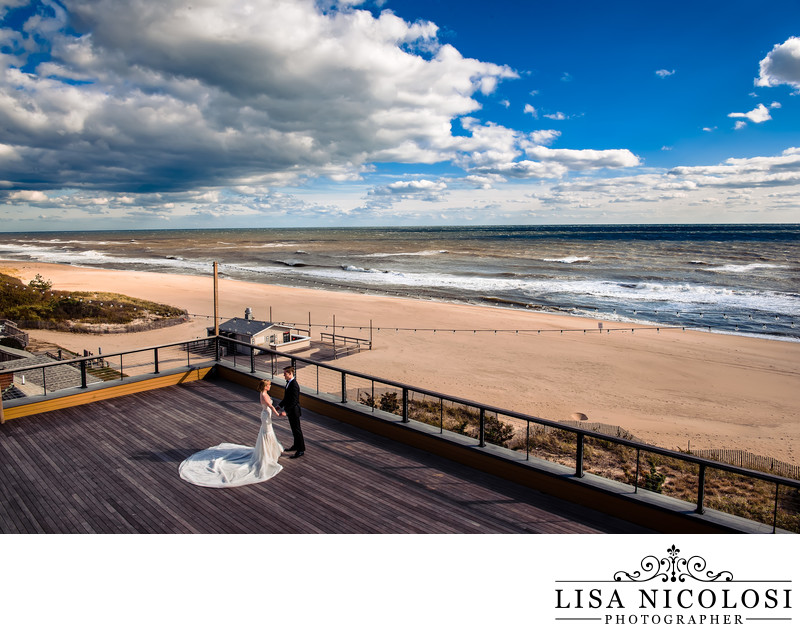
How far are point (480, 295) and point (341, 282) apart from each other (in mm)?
18645

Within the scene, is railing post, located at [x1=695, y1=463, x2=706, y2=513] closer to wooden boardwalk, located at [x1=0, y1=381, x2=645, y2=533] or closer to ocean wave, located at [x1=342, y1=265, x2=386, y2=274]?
wooden boardwalk, located at [x1=0, y1=381, x2=645, y2=533]

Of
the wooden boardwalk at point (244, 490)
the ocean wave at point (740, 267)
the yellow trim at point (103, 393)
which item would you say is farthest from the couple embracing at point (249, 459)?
the ocean wave at point (740, 267)

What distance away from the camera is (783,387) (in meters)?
21.6

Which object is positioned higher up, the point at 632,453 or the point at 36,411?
the point at 36,411

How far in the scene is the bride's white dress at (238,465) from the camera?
7.49 metres

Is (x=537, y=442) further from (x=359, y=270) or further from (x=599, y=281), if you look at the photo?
(x=359, y=270)

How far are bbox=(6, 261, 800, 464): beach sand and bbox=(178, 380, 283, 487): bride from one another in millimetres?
11898

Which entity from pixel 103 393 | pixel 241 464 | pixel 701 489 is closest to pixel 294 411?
pixel 241 464

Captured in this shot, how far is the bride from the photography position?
7.50 metres

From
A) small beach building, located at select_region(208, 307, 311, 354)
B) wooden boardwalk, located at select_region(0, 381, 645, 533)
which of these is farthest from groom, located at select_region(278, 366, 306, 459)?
small beach building, located at select_region(208, 307, 311, 354)

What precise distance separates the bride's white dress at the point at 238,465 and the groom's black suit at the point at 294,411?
15.0 inches

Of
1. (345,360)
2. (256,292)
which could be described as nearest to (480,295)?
(256,292)
